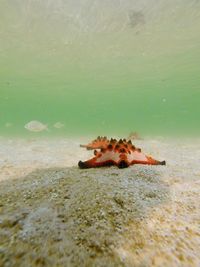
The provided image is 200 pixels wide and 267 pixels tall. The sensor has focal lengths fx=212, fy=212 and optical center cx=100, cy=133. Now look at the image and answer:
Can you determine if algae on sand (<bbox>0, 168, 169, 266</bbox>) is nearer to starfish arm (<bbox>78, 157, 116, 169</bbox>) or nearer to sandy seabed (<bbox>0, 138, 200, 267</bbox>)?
sandy seabed (<bbox>0, 138, 200, 267</bbox>)

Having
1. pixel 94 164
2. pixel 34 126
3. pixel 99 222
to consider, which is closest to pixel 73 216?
pixel 99 222

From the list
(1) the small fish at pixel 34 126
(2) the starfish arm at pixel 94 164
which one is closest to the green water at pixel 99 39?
(1) the small fish at pixel 34 126

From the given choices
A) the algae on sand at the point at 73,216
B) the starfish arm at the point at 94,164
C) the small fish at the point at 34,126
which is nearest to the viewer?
the algae on sand at the point at 73,216

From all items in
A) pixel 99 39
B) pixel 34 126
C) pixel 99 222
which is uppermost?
pixel 99 39

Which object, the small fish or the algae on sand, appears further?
the small fish

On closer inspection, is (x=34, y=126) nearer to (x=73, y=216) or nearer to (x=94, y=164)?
(x=94, y=164)

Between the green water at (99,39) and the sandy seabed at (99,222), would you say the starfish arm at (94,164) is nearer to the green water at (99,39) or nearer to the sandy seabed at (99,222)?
the sandy seabed at (99,222)

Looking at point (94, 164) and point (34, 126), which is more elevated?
point (34, 126)

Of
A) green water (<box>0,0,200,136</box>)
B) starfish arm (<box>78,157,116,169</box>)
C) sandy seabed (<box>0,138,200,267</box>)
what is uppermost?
green water (<box>0,0,200,136</box>)

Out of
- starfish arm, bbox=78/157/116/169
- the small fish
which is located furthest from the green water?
starfish arm, bbox=78/157/116/169

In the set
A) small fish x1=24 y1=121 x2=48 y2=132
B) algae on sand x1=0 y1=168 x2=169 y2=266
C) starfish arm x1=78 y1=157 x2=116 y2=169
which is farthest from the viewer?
small fish x1=24 y1=121 x2=48 y2=132
